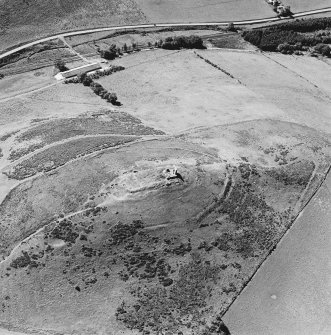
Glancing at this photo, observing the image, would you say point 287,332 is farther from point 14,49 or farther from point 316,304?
point 14,49

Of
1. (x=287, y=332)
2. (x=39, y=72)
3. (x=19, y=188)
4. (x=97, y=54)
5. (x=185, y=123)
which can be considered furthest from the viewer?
(x=97, y=54)

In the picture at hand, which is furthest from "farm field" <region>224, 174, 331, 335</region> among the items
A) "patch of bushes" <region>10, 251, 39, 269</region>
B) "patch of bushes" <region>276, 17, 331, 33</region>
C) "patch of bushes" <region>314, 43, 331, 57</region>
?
"patch of bushes" <region>276, 17, 331, 33</region>

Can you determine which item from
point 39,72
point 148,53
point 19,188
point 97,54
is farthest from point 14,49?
point 19,188

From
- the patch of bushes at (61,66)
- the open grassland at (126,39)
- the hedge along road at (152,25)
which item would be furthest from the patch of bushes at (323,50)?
the patch of bushes at (61,66)

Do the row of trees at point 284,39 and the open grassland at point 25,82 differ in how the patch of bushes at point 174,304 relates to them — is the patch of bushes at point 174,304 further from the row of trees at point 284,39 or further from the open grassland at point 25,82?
the row of trees at point 284,39

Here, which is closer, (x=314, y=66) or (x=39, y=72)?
(x=39, y=72)
